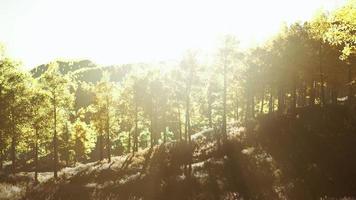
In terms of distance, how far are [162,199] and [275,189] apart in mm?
6210

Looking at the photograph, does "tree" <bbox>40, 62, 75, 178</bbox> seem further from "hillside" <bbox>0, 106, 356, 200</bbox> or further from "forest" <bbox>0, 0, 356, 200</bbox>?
"hillside" <bbox>0, 106, 356, 200</bbox>

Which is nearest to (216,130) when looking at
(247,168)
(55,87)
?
(247,168)

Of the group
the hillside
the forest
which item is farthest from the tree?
the hillside

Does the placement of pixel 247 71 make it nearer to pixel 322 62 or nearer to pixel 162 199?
pixel 322 62

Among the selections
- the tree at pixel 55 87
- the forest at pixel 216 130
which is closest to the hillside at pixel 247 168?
the forest at pixel 216 130

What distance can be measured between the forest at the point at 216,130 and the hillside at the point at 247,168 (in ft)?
0.27

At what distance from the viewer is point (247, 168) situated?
2962cm

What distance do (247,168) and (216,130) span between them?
19.1 m

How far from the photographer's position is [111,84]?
160 ft

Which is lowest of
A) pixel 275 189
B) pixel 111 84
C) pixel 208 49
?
pixel 275 189

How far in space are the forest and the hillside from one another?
0.08 m

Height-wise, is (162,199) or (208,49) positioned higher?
(208,49)

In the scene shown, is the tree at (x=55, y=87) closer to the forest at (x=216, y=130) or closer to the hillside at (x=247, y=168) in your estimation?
the forest at (x=216, y=130)

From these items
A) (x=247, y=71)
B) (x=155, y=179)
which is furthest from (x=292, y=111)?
(x=155, y=179)
